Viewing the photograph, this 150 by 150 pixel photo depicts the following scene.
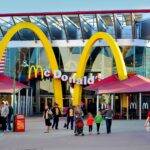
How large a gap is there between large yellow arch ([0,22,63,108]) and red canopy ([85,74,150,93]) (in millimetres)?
3923

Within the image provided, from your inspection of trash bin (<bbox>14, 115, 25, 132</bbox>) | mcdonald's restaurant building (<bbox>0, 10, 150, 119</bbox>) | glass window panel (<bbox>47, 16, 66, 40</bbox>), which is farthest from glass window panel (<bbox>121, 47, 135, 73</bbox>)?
trash bin (<bbox>14, 115, 25, 132</bbox>)

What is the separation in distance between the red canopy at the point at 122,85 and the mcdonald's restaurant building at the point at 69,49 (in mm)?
4269

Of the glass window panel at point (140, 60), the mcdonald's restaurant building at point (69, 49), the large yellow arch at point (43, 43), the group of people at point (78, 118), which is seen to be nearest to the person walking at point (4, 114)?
the group of people at point (78, 118)

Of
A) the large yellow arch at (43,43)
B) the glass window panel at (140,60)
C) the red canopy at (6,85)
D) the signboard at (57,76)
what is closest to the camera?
the red canopy at (6,85)

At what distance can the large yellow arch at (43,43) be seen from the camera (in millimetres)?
53156

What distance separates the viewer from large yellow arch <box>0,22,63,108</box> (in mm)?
53156

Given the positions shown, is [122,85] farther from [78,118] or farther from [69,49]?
[78,118]

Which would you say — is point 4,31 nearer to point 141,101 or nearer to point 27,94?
point 27,94

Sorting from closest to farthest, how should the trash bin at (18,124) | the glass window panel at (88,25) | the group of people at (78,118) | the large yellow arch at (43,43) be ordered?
the group of people at (78,118) → the trash bin at (18,124) → the large yellow arch at (43,43) → the glass window panel at (88,25)

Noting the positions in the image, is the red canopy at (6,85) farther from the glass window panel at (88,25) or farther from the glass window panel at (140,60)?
the glass window panel at (140,60)

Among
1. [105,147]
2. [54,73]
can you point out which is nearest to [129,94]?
[54,73]

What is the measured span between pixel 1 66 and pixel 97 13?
1083cm

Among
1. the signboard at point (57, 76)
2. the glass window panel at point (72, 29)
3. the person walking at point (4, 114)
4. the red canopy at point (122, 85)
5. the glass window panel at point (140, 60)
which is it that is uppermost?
the glass window panel at point (72, 29)

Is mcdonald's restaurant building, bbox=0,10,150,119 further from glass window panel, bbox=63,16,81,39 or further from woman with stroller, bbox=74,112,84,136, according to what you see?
woman with stroller, bbox=74,112,84,136
